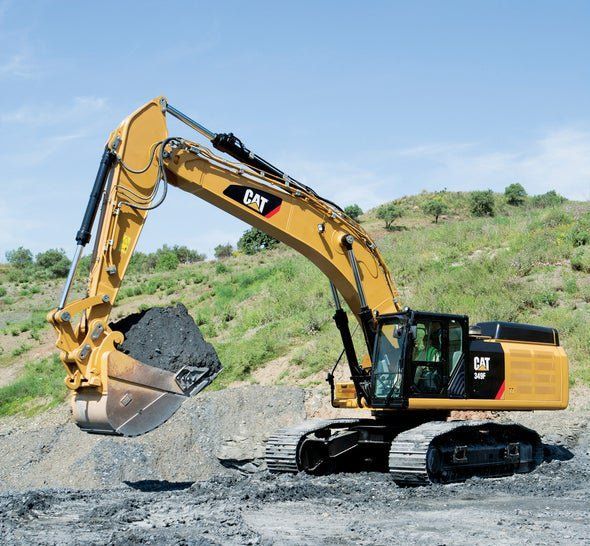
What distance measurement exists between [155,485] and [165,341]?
367 cm

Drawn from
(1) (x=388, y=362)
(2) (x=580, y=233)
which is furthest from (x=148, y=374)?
(2) (x=580, y=233)

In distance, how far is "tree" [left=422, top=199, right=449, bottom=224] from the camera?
46.7 m

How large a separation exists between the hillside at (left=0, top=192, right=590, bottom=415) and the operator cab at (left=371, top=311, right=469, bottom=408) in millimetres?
6413

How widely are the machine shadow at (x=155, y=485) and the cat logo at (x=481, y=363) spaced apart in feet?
15.3

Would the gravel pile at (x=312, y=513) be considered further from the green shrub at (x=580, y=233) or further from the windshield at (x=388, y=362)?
the green shrub at (x=580, y=233)

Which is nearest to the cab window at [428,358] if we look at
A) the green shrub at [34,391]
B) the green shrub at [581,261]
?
the green shrub at [581,261]

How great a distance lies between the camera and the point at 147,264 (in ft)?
177

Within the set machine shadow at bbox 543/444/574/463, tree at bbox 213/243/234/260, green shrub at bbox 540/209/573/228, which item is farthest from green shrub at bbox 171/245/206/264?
machine shadow at bbox 543/444/574/463

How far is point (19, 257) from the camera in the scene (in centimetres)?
6488

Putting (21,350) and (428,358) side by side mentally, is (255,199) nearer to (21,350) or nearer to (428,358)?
(428,358)

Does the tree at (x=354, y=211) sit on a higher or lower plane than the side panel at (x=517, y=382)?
higher

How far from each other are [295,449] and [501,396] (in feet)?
10.7

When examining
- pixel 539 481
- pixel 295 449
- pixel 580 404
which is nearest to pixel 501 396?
pixel 539 481

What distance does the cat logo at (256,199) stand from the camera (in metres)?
11.3
